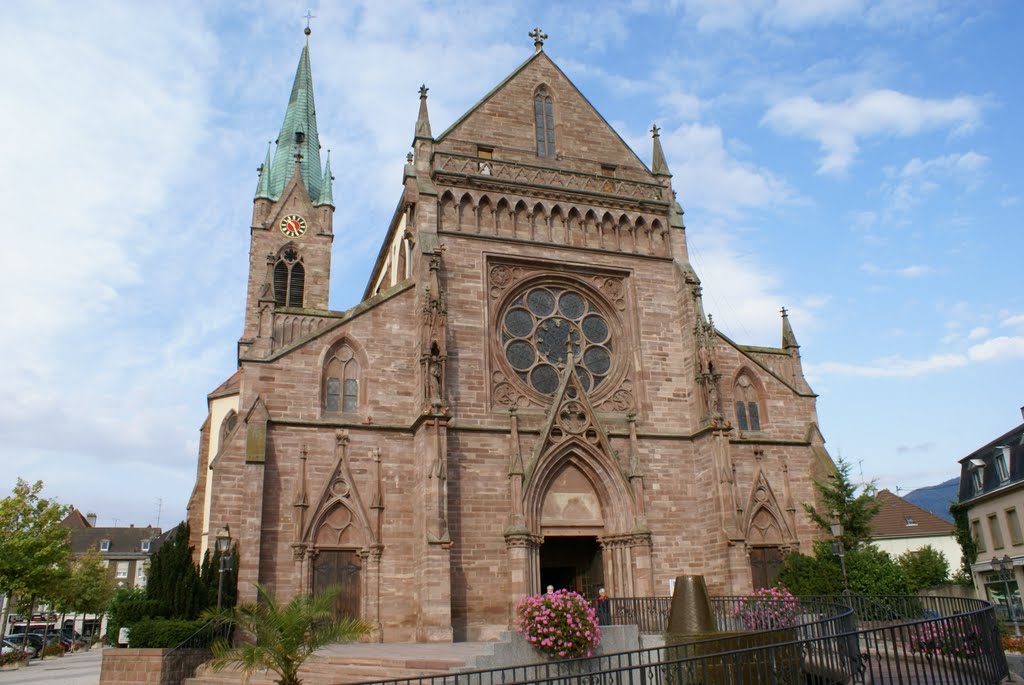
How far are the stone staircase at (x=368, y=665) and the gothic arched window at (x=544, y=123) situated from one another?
16.4 metres

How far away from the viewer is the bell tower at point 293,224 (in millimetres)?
41375

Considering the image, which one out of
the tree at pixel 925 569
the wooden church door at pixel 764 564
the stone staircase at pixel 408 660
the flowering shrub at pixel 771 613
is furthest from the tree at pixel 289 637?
the tree at pixel 925 569

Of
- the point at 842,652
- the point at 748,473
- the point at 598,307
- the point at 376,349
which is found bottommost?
the point at 842,652

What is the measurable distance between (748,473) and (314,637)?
15911mm

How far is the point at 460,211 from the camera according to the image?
2447 centimetres

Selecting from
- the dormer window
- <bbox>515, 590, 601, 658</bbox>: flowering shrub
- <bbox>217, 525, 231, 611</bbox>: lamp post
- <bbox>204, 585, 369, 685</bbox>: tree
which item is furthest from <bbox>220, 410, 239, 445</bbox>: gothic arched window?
the dormer window

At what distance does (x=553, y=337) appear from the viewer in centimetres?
2492

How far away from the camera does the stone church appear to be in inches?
803

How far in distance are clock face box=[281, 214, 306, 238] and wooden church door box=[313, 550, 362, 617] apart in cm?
2650

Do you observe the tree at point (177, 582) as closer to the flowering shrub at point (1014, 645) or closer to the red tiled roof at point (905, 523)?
the flowering shrub at point (1014, 645)

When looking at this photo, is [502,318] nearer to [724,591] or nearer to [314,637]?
[724,591]

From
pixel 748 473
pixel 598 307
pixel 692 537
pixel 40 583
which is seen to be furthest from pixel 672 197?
pixel 40 583

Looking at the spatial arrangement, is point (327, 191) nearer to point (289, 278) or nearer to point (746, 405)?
point (289, 278)

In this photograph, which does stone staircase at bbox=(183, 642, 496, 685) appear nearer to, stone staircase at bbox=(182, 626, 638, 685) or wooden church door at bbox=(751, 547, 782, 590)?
stone staircase at bbox=(182, 626, 638, 685)
